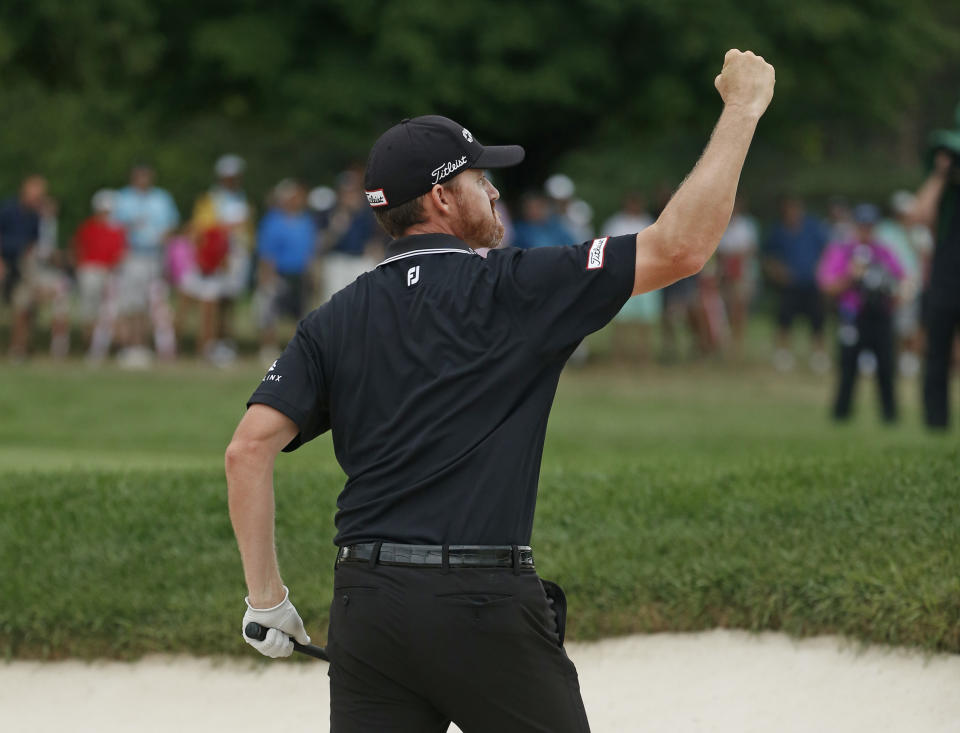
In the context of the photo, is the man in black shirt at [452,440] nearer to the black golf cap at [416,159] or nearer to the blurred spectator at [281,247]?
the black golf cap at [416,159]

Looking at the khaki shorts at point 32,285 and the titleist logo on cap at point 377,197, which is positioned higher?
the titleist logo on cap at point 377,197

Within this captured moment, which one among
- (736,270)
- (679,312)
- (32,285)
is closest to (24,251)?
(32,285)

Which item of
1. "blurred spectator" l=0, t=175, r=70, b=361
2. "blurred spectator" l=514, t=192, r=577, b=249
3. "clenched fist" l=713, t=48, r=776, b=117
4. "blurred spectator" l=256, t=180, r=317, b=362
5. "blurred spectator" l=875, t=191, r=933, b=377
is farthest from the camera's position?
"blurred spectator" l=875, t=191, r=933, b=377

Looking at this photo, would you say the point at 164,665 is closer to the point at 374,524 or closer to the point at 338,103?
the point at 374,524

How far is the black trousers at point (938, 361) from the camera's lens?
9281 mm

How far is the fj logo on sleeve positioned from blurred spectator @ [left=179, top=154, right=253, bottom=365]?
48.2 feet

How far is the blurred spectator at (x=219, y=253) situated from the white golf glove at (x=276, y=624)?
1433 centimetres

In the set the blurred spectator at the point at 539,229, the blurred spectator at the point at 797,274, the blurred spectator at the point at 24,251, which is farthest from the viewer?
the blurred spectator at the point at 797,274

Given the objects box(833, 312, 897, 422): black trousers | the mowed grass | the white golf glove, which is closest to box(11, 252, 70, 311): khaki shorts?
the mowed grass

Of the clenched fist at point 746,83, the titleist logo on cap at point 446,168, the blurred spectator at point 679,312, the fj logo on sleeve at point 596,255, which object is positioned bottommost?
the blurred spectator at point 679,312

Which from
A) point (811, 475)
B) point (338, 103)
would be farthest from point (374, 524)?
point (338, 103)

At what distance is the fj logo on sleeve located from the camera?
3.27 m

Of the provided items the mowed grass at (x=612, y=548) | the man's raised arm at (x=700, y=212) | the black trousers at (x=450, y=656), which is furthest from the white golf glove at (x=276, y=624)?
the mowed grass at (x=612, y=548)

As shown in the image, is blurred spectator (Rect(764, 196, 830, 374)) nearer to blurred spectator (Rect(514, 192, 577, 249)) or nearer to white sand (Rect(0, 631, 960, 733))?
blurred spectator (Rect(514, 192, 577, 249))
